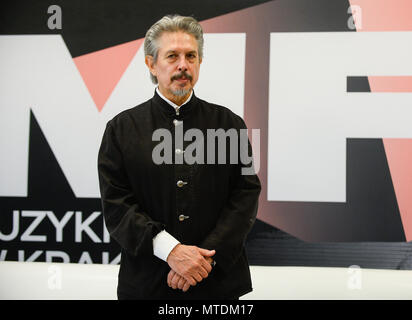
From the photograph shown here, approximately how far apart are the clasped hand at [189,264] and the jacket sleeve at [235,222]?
0.04 meters

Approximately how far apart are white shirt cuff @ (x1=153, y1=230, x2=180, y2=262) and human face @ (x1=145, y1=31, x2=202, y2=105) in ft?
1.73

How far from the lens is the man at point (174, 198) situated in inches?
56.7

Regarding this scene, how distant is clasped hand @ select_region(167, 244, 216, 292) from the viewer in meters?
1.39

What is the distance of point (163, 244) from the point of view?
4.61 ft

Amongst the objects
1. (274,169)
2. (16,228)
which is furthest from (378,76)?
(16,228)

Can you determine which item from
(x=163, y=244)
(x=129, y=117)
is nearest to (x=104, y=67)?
(x=129, y=117)

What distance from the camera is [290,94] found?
9.55 ft

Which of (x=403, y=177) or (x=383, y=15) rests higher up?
(x=383, y=15)

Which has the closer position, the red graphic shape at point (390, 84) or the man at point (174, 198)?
the man at point (174, 198)

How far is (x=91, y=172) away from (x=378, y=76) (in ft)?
7.31

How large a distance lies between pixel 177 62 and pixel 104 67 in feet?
5.74

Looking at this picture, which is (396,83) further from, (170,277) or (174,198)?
A: (170,277)

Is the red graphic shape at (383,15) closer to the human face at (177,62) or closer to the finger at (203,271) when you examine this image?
the human face at (177,62)

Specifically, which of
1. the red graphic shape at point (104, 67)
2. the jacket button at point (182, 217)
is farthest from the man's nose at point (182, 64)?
the red graphic shape at point (104, 67)
